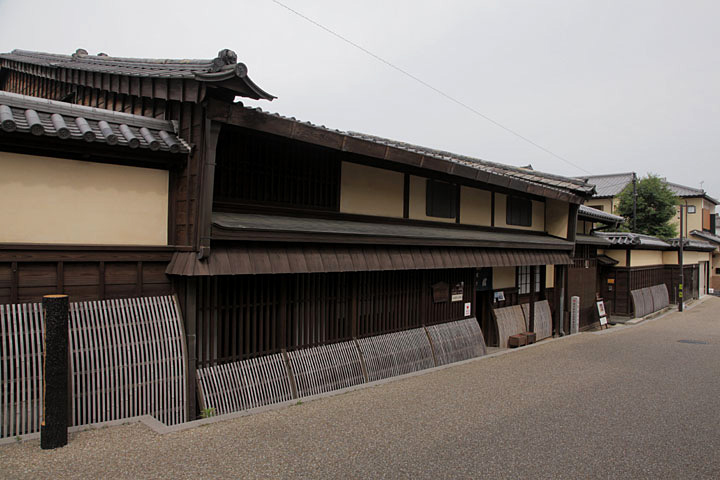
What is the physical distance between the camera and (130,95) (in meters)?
7.61

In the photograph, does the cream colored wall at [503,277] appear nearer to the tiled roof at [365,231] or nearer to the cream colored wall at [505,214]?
A: the tiled roof at [365,231]

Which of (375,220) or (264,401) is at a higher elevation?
(375,220)

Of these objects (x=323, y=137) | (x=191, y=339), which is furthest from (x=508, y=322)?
(x=191, y=339)

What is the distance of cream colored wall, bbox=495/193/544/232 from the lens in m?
14.1

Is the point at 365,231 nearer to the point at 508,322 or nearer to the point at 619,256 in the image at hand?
the point at 508,322

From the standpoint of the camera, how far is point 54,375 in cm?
530

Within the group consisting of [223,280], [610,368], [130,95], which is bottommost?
[610,368]

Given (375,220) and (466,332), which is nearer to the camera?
(375,220)

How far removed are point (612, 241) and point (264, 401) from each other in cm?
1975

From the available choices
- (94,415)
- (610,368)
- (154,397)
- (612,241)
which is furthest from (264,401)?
(612,241)

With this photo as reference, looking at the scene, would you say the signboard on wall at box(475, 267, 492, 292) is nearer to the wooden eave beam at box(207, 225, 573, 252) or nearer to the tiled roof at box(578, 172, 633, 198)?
the wooden eave beam at box(207, 225, 573, 252)

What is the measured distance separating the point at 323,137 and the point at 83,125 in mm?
3444

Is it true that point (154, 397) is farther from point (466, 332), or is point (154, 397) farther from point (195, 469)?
point (466, 332)

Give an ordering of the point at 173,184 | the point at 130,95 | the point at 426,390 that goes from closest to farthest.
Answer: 1. the point at 173,184
2. the point at 130,95
3. the point at 426,390
